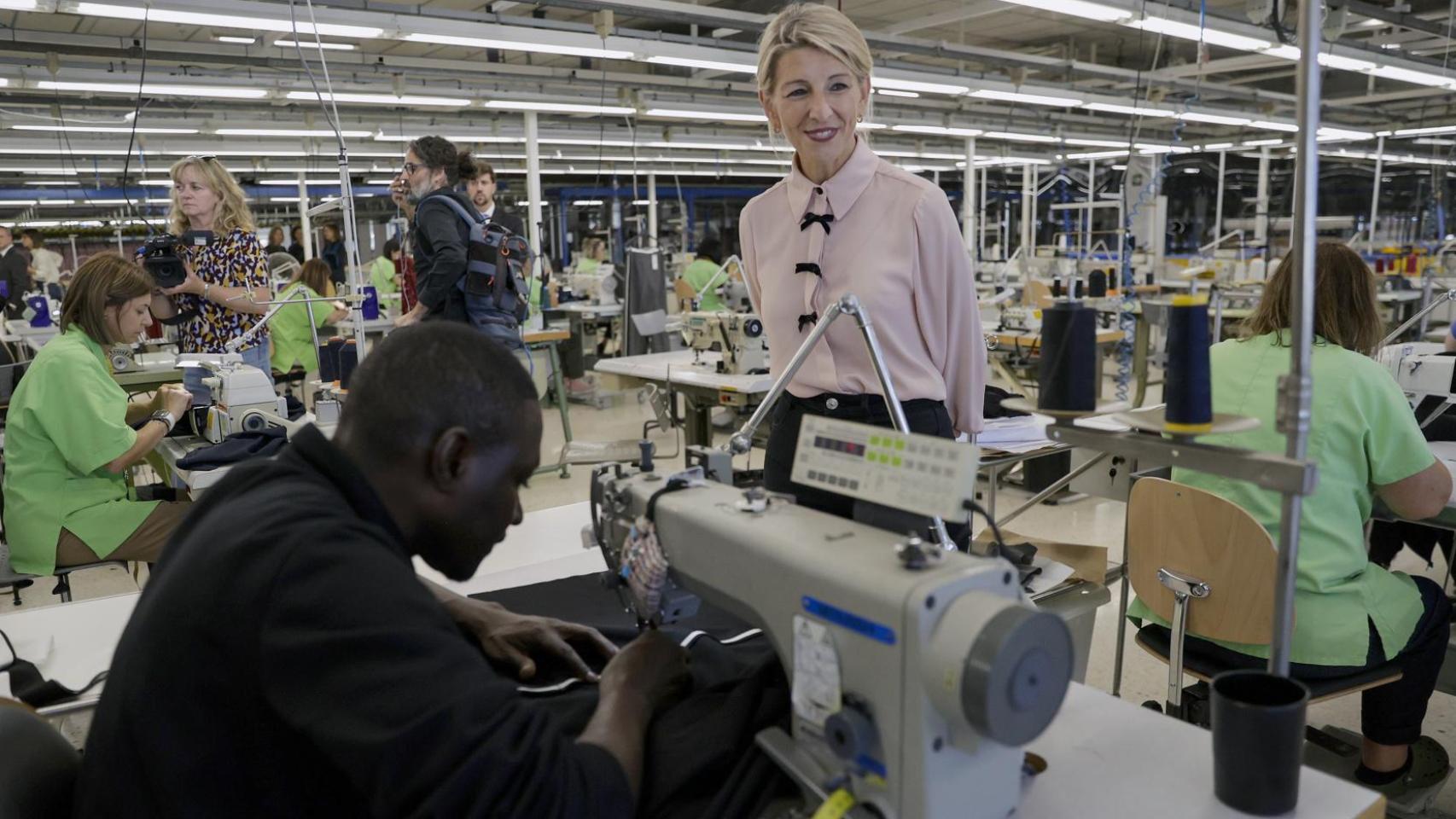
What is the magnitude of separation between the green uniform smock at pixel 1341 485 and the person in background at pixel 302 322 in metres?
Result: 5.49

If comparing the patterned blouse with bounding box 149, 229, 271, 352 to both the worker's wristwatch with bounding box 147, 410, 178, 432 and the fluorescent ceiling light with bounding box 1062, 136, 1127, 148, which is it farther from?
the fluorescent ceiling light with bounding box 1062, 136, 1127, 148

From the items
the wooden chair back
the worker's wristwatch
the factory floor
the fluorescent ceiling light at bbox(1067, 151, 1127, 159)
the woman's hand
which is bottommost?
the factory floor

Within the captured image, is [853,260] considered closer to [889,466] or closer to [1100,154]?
[889,466]

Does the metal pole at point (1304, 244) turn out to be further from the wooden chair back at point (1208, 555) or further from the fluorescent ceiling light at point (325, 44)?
the fluorescent ceiling light at point (325, 44)

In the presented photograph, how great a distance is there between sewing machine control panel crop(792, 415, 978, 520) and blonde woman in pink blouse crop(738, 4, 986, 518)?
1.97 feet

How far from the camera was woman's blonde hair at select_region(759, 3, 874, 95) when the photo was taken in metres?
1.58

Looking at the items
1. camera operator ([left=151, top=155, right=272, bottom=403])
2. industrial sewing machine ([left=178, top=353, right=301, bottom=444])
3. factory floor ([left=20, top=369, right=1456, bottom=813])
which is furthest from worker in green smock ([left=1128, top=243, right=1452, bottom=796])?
camera operator ([left=151, top=155, right=272, bottom=403])

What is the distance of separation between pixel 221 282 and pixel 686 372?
5.93ft

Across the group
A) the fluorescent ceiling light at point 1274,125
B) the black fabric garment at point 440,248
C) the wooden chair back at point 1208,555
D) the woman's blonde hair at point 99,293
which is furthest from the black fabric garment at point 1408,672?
the fluorescent ceiling light at point 1274,125

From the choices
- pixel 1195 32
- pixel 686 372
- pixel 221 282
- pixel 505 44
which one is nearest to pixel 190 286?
pixel 221 282

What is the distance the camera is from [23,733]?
93 cm

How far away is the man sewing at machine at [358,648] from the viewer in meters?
0.74

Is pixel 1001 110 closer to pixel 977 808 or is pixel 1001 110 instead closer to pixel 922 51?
pixel 922 51

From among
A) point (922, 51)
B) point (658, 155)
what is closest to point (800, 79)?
point (922, 51)
